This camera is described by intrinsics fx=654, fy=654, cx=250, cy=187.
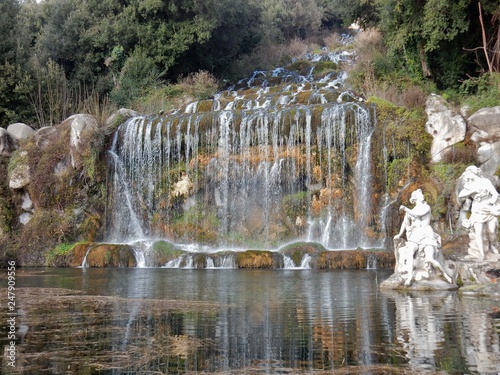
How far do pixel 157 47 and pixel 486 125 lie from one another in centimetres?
1828

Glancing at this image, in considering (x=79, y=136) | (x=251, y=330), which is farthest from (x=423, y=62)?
(x=251, y=330)

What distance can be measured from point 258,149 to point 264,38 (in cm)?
2087

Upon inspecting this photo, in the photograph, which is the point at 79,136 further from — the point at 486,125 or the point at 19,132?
the point at 486,125

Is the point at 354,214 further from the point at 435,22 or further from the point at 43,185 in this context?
the point at 43,185

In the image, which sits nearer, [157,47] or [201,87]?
[201,87]

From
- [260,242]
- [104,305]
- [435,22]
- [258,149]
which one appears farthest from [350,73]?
[104,305]

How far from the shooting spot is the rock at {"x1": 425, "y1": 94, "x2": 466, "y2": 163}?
69.0ft

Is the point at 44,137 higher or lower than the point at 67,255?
higher

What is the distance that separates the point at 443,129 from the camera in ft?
69.6

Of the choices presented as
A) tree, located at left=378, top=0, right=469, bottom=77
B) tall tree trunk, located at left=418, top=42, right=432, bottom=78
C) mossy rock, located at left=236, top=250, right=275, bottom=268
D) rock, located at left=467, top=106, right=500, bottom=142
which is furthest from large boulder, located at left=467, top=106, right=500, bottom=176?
mossy rock, located at left=236, top=250, right=275, bottom=268

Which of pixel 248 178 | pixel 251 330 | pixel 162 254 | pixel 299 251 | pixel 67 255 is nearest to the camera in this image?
pixel 251 330

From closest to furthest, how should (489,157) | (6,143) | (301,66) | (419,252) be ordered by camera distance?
(419,252) < (489,157) < (6,143) < (301,66)

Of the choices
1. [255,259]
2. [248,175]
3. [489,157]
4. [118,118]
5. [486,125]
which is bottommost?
[255,259]

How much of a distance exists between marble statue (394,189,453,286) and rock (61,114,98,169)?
15126 mm
